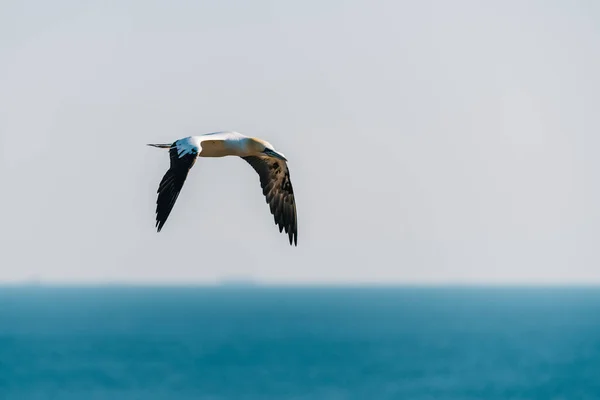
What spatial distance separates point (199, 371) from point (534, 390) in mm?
36518

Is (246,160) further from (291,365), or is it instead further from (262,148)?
(291,365)

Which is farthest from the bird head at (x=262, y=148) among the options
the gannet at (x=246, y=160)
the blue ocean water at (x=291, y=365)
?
the blue ocean water at (x=291, y=365)

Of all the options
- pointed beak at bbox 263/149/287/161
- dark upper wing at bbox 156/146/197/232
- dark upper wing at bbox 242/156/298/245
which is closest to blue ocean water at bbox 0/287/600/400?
dark upper wing at bbox 242/156/298/245

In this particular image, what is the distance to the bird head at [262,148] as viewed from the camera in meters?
22.4

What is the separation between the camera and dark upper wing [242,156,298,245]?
2392 centimetres

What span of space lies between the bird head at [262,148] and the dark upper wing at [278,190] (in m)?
1.09

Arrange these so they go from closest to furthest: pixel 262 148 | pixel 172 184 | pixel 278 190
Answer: pixel 172 184
pixel 262 148
pixel 278 190

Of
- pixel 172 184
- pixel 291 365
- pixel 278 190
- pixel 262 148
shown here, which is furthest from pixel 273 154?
pixel 291 365

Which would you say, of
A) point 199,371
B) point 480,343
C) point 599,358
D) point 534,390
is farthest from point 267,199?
point 480,343

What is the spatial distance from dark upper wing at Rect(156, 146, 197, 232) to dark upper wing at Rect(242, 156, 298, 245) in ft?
13.7

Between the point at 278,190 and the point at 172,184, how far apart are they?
481 cm

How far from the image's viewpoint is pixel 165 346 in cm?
16138

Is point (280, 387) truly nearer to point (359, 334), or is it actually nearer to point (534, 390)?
point (534, 390)

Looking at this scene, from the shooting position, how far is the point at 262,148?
22547 millimetres
